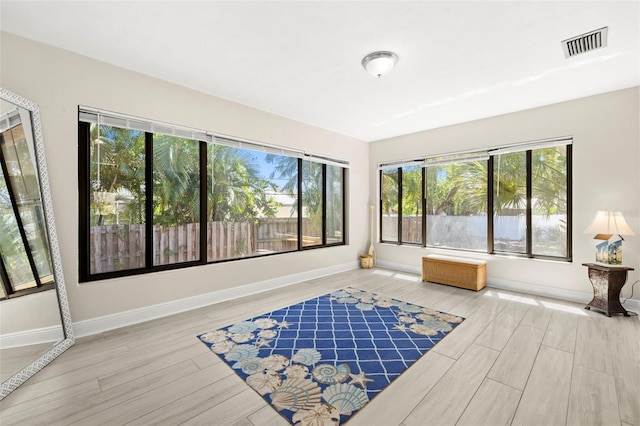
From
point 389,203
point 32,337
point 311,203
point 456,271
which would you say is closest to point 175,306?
point 32,337

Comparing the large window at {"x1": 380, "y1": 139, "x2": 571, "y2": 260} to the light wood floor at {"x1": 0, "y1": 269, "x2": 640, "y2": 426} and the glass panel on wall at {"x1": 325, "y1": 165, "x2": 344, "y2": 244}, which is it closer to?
the glass panel on wall at {"x1": 325, "y1": 165, "x2": 344, "y2": 244}

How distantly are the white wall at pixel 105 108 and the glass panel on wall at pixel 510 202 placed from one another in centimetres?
359

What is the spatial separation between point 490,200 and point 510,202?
27 centimetres

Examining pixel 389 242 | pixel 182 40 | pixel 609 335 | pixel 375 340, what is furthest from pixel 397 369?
pixel 389 242

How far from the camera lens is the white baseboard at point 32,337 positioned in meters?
2.02

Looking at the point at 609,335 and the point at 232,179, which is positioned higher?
the point at 232,179

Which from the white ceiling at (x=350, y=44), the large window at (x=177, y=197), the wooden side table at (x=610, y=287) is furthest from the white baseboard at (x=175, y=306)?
the wooden side table at (x=610, y=287)

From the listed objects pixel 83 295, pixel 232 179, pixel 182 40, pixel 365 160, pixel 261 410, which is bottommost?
pixel 261 410

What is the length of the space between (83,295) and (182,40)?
257cm

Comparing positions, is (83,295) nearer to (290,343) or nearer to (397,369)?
(290,343)

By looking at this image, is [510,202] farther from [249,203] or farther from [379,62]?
[249,203]

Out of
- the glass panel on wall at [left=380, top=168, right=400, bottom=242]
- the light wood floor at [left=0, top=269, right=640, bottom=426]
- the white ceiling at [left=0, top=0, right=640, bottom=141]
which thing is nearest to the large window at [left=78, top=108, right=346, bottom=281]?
the white ceiling at [left=0, top=0, right=640, bottom=141]

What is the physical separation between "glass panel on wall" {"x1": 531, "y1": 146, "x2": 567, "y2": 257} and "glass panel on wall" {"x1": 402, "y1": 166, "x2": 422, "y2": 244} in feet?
5.83

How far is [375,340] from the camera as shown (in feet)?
8.49
